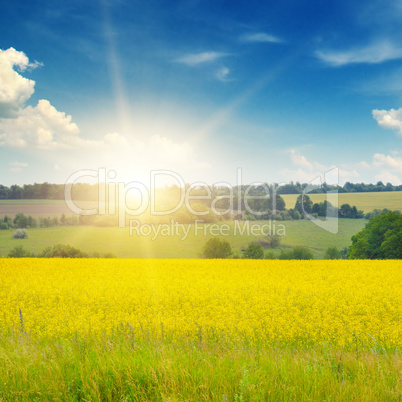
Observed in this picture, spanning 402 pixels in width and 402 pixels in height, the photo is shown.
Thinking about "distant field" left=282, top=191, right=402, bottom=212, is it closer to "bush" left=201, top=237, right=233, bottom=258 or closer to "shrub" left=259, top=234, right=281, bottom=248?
"shrub" left=259, top=234, right=281, bottom=248

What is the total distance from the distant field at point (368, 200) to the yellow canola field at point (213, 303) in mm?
73712

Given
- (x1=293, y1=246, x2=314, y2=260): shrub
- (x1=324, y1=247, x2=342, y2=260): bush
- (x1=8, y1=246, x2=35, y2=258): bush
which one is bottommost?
(x1=324, y1=247, x2=342, y2=260): bush

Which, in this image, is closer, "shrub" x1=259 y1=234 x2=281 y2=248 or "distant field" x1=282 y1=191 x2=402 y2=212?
"shrub" x1=259 y1=234 x2=281 y2=248

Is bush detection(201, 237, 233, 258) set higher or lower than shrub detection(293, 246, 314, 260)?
higher

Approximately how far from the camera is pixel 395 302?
1067cm

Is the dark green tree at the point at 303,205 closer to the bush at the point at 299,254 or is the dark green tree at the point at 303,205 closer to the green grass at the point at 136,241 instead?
the green grass at the point at 136,241

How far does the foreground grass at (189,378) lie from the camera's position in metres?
3.79

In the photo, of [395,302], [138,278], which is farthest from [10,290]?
[395,302]

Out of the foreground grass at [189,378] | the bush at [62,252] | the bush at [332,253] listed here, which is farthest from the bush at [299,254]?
the foreground grass at [189,378]

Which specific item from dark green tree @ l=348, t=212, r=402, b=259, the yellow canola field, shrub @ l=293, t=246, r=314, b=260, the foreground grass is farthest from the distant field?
the foreground grass

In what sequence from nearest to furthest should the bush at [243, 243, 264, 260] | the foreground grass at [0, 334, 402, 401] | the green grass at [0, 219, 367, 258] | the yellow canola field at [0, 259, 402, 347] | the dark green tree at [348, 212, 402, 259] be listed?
the foreground grass at [0, 334, 402, 401], the yellow canola field at [0, 259, 402, 347], the dark green tree at [348, 212, 402, 259], the bush at [243, 243, 264, 260], the green grass at [0, 219, 367, 258]

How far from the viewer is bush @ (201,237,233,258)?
139ft

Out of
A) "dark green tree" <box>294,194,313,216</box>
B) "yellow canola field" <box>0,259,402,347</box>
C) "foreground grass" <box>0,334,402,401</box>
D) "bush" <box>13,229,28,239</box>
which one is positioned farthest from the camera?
"dark green tree" <box>294,194,313,216</box>

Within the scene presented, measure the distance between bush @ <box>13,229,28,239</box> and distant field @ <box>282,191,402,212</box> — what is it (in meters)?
61.3
